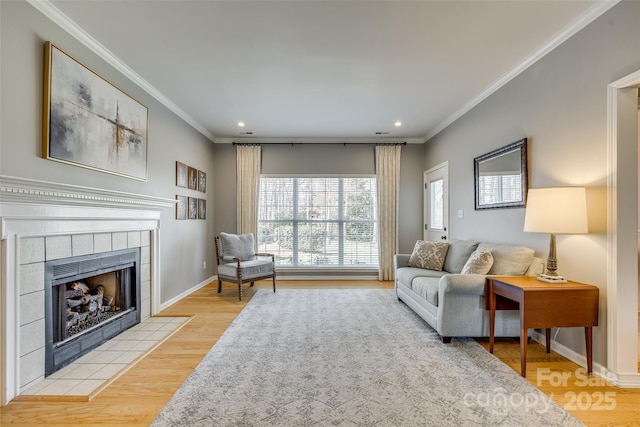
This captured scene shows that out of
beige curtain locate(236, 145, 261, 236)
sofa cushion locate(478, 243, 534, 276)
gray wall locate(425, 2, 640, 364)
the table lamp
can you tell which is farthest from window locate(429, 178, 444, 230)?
beige curtain locate(236, 145, 261, 236)

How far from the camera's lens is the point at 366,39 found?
2.41 m

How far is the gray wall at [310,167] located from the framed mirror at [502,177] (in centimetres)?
181

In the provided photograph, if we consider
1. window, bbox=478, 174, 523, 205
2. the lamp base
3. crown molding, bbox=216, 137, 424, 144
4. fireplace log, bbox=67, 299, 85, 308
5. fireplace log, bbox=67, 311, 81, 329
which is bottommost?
fireplace log, bbox=67, 311, 81, 329

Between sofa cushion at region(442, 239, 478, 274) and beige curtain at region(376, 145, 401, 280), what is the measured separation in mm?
1620

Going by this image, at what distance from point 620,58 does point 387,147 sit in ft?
11.6

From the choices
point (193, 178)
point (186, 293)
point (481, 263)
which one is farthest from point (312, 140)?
point (481, 263)

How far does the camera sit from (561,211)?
2.08 m

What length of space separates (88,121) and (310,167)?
3499 mm

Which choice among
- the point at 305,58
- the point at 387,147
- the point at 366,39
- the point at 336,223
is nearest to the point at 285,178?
the point at 336,223

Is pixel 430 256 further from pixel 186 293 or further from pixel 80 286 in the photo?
pixel 80 286

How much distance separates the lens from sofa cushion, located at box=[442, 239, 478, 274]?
134 inches

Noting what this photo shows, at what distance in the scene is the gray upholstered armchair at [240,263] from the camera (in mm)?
4191

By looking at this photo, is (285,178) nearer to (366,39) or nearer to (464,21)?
(366,39)

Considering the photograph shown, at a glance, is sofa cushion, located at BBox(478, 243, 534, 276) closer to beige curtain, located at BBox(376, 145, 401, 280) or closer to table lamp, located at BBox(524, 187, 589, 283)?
table lamp, located at BBox(524, 187, 589, 283)
